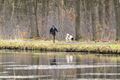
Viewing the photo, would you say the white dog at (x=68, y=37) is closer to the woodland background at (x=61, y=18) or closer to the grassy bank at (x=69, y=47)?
the woodland background at (x=61, y=18)

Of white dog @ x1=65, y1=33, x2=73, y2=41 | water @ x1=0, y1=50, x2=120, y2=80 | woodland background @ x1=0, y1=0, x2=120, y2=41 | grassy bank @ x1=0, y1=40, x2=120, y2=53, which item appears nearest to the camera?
water @ x1=0, y1=50, x2=120, y2=80

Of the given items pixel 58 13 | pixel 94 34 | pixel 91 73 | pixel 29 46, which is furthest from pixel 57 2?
pixel 91 73

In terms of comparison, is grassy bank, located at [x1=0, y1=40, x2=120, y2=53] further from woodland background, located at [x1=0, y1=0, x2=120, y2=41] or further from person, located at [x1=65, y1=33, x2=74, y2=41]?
woodland background, located at [x1=0, y1=0, x2=120, y2=41]

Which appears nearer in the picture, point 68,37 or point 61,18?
point 68,37

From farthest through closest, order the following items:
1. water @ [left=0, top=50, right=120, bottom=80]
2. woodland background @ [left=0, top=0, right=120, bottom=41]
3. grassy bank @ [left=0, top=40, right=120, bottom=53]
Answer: woodland background @ [left=0, top=0, right=120, bottom=41], grassy bank @ [left=0, top=40, right=120, bottom=53], water @ [left=0, top=50, right=120, bottom=80]

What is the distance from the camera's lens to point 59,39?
56531 millimetres

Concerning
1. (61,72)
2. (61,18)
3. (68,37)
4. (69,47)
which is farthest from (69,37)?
(61,72)

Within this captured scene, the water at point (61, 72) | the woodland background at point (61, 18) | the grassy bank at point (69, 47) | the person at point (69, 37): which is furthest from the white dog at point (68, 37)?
the water at point (61, 72)

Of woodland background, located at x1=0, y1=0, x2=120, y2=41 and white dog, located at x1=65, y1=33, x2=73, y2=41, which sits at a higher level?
woodland background, located at x1=0, y1=0, x2=120, y2=41

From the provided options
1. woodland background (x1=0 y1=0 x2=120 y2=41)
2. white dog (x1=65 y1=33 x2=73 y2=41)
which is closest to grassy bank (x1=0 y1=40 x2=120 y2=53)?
white dog (x1=65 y1=33 x2=73 y2=41)

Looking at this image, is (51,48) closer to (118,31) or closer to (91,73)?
(118,31)

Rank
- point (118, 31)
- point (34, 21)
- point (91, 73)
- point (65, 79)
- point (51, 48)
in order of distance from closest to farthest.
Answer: point (65, 79) < point (91, 73) < point (51, 48) < point (118, 31) < point (34, 21)

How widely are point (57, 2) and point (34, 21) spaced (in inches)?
107

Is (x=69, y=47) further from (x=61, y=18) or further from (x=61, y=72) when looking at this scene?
(x=61, y=72)
